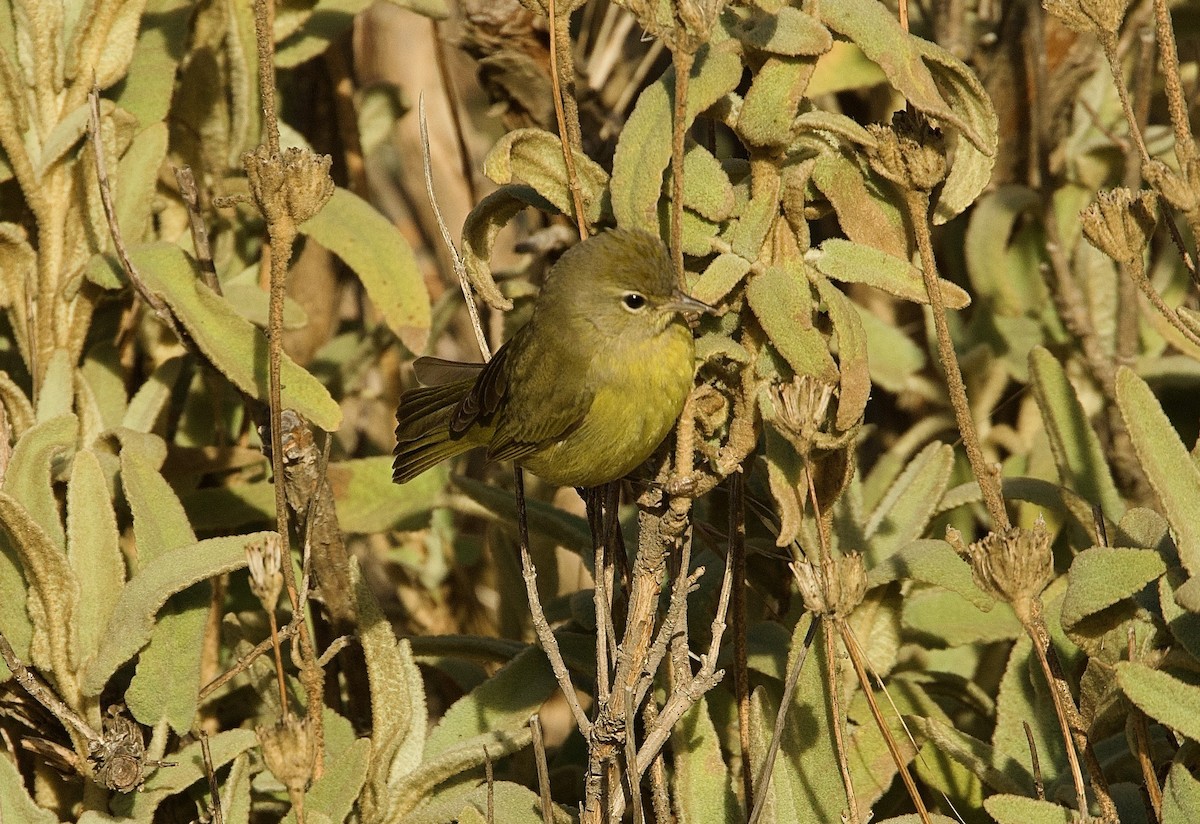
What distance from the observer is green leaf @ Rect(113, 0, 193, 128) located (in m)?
3.00

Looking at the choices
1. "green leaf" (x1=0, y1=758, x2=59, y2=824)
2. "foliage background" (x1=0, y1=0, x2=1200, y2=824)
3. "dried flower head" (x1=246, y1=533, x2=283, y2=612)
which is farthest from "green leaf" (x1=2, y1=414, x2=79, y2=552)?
"dried flower head" (x1=246, y1=533, x2=283, y2=612)

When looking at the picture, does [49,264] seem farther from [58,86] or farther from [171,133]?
[171,133]

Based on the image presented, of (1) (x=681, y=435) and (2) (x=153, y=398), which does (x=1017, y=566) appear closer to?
(1) (x=681, y=435)

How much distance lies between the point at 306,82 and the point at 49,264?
3.73 feet

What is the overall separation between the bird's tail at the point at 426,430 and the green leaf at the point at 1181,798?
1.58 meters

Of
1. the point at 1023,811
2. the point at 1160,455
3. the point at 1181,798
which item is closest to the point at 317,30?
the point at 1160,455

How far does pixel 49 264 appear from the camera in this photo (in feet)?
9.28

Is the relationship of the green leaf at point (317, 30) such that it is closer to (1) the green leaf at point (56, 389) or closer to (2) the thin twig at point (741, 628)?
(1) the green leaf at point (56, 389)

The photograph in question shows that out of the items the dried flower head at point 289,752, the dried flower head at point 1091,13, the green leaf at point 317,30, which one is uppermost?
the dried flower head at point 1091,13

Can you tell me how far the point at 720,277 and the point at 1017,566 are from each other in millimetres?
615

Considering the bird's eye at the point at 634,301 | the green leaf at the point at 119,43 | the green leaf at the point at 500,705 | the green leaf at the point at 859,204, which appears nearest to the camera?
the green leaf at the point at 859,204

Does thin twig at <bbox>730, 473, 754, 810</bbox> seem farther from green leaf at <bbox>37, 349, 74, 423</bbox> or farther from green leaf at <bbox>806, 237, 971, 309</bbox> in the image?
green leaf at <bbox>37, 349, 74, 423</bbox>

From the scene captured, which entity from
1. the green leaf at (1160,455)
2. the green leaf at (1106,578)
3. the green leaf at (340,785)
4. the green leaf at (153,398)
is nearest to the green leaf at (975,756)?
the green leaf at (1106,578)

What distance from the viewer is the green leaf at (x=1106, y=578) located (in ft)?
7.04
